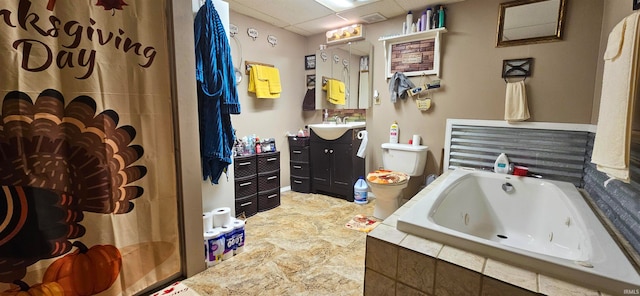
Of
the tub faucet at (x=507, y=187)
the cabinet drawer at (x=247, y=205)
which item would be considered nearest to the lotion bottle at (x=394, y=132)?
the tub faucet at (x=507, y=187)

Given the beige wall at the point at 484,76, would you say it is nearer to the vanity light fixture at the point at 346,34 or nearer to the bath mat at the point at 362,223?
the vanity light fixture at the point at 346,34

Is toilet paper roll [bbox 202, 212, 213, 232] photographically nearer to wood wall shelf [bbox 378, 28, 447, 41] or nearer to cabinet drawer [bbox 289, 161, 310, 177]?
cabinet drawer [bbox 289, 161, 310, 177]

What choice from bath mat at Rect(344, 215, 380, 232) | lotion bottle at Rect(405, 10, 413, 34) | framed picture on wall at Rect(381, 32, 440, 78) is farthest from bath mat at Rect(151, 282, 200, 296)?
lotion bottle at Rect(405, 10, 413, 34)

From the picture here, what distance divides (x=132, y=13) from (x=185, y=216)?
1202mm

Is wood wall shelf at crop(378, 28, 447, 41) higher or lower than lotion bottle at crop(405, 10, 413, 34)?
lower

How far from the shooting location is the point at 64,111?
1.25 meters

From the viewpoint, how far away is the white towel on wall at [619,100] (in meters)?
1.12

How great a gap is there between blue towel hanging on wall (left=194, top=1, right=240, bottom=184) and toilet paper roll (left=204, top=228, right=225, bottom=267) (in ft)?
1.23

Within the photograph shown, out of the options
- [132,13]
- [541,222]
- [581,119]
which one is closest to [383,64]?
[581,119]

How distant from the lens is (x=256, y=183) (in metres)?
2.92

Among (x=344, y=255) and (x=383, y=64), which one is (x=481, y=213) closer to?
(x=344, y=255)

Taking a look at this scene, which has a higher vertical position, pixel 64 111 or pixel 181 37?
pixel 181 37

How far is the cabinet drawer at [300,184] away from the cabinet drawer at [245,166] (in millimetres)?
916

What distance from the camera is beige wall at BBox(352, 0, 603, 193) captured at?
2.12m
